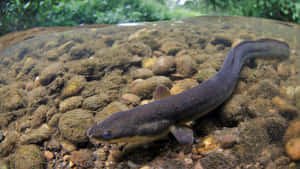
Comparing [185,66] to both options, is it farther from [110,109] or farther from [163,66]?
[110,109]

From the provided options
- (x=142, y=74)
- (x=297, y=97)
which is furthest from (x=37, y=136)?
(x=297, y=97)

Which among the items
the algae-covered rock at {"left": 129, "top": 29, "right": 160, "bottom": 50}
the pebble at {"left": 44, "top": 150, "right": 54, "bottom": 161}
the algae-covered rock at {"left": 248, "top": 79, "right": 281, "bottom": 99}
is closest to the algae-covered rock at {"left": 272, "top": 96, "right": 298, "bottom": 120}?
the algae-covered rock at {"left": 248, "top": 79, "right": 281, "bottom": 99}

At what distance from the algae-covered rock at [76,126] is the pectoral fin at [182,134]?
43.0 inches

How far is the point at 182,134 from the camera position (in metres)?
1.76

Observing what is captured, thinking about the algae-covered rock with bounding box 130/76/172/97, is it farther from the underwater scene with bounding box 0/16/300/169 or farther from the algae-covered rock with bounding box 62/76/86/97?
the algae-covered rock with bounding box 62/76/86/97

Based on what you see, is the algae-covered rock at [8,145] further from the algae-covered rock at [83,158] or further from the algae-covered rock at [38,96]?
the algae-covered rock at [83,158]

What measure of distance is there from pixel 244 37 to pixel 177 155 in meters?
4.27

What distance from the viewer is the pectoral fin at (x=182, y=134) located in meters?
1.68

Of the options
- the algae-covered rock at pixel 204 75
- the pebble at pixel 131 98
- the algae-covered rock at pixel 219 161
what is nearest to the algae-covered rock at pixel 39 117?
the pebble at pixel 131 98

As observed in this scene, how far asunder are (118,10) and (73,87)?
4.91m

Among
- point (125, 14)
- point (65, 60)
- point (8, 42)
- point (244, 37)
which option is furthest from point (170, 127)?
point (8, 42)

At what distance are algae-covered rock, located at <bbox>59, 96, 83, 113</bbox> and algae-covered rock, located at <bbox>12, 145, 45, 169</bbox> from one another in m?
0.65

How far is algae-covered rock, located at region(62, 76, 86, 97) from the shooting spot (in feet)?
8.75

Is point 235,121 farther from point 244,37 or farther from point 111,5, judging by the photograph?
point 111,5
